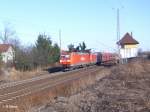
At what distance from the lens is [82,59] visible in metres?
72.3

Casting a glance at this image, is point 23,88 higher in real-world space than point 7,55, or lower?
lower

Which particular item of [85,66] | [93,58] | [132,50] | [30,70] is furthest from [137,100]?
[132,50]

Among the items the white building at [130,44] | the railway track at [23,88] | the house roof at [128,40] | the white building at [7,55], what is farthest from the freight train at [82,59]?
the railway track at [23,88]

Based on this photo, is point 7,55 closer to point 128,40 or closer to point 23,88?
point 23,88

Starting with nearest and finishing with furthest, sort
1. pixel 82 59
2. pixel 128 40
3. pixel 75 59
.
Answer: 1. pixel 75 59
2. pixel 82 59
3. pixel 128 40

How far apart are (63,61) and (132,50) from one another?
154 ft

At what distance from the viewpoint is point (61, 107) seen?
17094mm

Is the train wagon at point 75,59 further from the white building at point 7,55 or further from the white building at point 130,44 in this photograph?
the white building at point 130,44

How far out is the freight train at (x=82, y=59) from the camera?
2532 inches

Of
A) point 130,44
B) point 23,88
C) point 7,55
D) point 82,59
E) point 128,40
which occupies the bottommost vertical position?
point 23,88

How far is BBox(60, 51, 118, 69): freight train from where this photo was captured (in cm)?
6431

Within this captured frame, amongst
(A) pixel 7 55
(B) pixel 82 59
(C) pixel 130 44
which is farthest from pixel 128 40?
(A) pixel 7 55

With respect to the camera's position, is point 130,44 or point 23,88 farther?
point 130,44

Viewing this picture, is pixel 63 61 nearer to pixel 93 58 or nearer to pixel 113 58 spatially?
pixel 93 58
